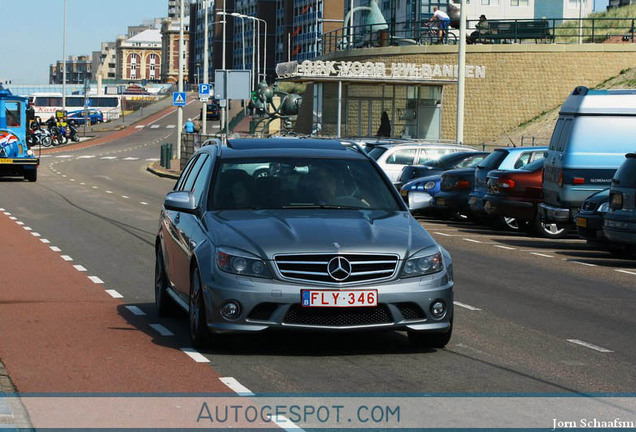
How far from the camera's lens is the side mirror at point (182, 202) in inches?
394

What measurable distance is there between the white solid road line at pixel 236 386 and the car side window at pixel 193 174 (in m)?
3.07

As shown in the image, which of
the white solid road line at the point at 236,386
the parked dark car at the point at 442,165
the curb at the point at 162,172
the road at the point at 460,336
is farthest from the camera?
the curb at the point at 162,172

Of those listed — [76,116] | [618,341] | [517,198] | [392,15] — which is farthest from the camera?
[76,116]

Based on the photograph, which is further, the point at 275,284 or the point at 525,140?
the point at 525,140

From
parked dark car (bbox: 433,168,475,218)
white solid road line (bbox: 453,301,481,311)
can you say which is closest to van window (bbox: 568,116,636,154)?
parked dark car (bbox: 433,168,475,218)

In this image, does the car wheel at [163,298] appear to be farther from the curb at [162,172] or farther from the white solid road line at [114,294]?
the curb at [162,172]

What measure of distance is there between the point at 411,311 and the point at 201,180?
2.46 meters

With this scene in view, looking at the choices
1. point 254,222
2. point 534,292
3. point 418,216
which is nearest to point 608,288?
point 534,292

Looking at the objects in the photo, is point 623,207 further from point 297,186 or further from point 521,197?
point 297,186

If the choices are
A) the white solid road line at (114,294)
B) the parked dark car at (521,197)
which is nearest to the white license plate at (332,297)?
the white solid road line at (114,294)

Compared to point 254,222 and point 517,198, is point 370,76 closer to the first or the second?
point 517,198

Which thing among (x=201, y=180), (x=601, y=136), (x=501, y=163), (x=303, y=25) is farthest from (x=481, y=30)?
(x=303, y=25)

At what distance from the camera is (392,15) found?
9719cm

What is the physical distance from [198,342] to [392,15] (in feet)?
294
